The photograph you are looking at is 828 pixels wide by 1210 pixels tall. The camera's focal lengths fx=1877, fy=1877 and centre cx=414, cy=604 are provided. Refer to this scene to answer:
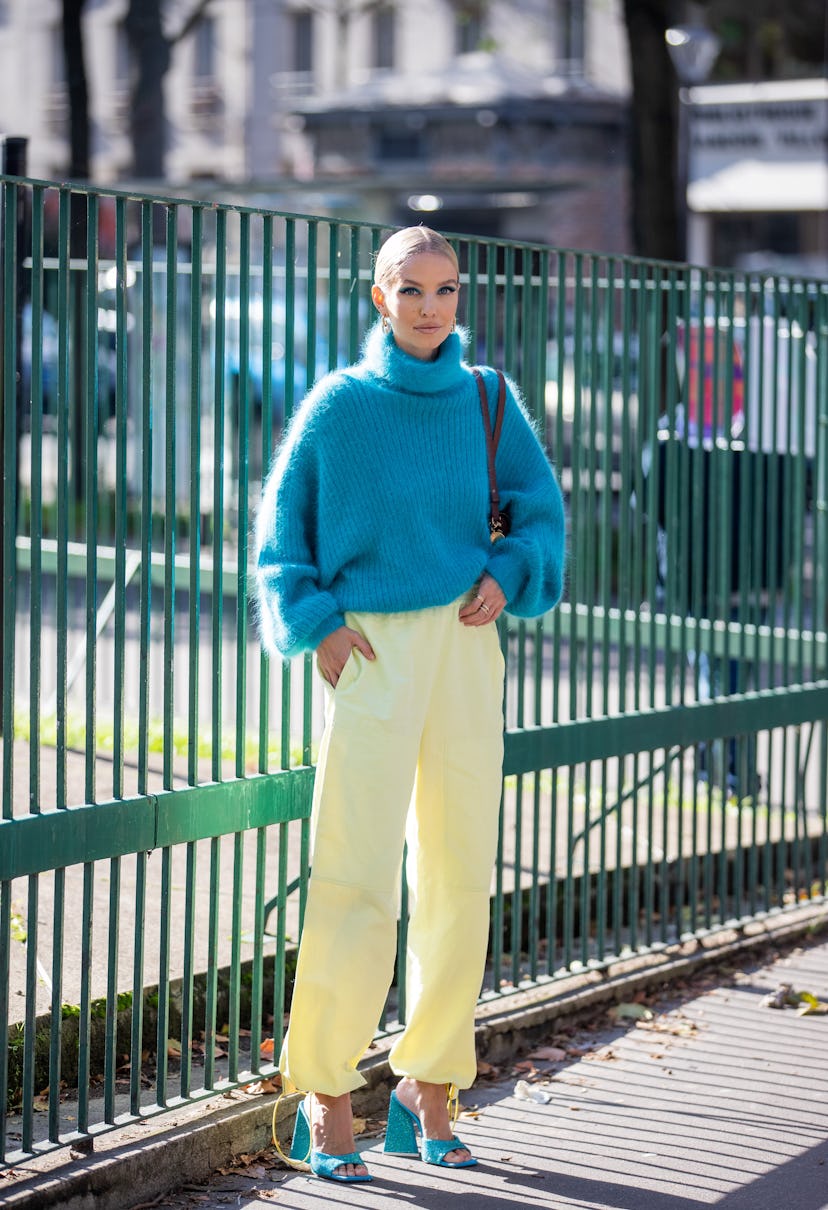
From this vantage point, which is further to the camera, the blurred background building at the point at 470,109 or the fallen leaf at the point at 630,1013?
the blurred background building at the point at 470,109

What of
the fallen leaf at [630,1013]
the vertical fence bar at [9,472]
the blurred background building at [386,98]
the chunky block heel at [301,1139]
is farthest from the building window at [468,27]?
the chunky block heel at [301,1139]

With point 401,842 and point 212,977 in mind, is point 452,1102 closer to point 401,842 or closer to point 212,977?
point 212,977

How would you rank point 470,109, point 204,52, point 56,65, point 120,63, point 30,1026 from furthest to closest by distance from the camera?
point 56,65 < point 120,63 < point 204,52 < point 470,109 < point 30,1026

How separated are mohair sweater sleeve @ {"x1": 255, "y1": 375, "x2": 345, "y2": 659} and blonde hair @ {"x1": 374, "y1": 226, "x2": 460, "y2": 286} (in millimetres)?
261

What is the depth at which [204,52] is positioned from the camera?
4322 centimetres

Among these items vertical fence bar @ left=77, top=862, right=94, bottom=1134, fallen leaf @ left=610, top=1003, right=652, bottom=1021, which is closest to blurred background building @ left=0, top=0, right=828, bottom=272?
fallen leaf @ left=610, top=1003, right=652, bottom=1021

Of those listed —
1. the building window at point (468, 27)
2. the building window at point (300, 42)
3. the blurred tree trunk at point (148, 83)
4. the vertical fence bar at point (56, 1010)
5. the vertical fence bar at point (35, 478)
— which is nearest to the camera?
the vertical fence bar at point (35, 478)

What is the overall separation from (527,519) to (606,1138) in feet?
5.13

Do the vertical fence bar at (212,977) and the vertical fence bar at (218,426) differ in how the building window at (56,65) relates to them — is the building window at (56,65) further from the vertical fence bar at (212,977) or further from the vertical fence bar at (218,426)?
the vertical fence bar at (212,977)

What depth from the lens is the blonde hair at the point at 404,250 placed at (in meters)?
4.14

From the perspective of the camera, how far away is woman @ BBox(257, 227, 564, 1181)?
412cm

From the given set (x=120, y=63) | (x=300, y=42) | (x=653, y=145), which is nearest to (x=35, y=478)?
(x=653, y=145)

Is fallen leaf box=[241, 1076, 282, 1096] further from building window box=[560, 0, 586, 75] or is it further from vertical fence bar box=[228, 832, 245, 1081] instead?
building window box=[560, 0, 586, 75]

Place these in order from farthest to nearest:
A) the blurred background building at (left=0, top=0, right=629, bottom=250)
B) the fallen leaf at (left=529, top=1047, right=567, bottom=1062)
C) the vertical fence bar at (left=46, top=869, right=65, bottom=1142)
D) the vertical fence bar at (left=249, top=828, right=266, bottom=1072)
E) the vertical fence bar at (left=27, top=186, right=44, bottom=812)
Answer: the blurred background building at (left=0, top=0, right=629, bottom=250), the fallen leaf at (left=529, top=1047, right=567, bottom=1062), the vertical fence bar at (left=249, top=828, right=266, bottom=1072), the vertical fence bar at (left=46, top=869, right=65, bottom=1142), the vertical fence bar at (left=27, top=186, right=44, bottom=812)
